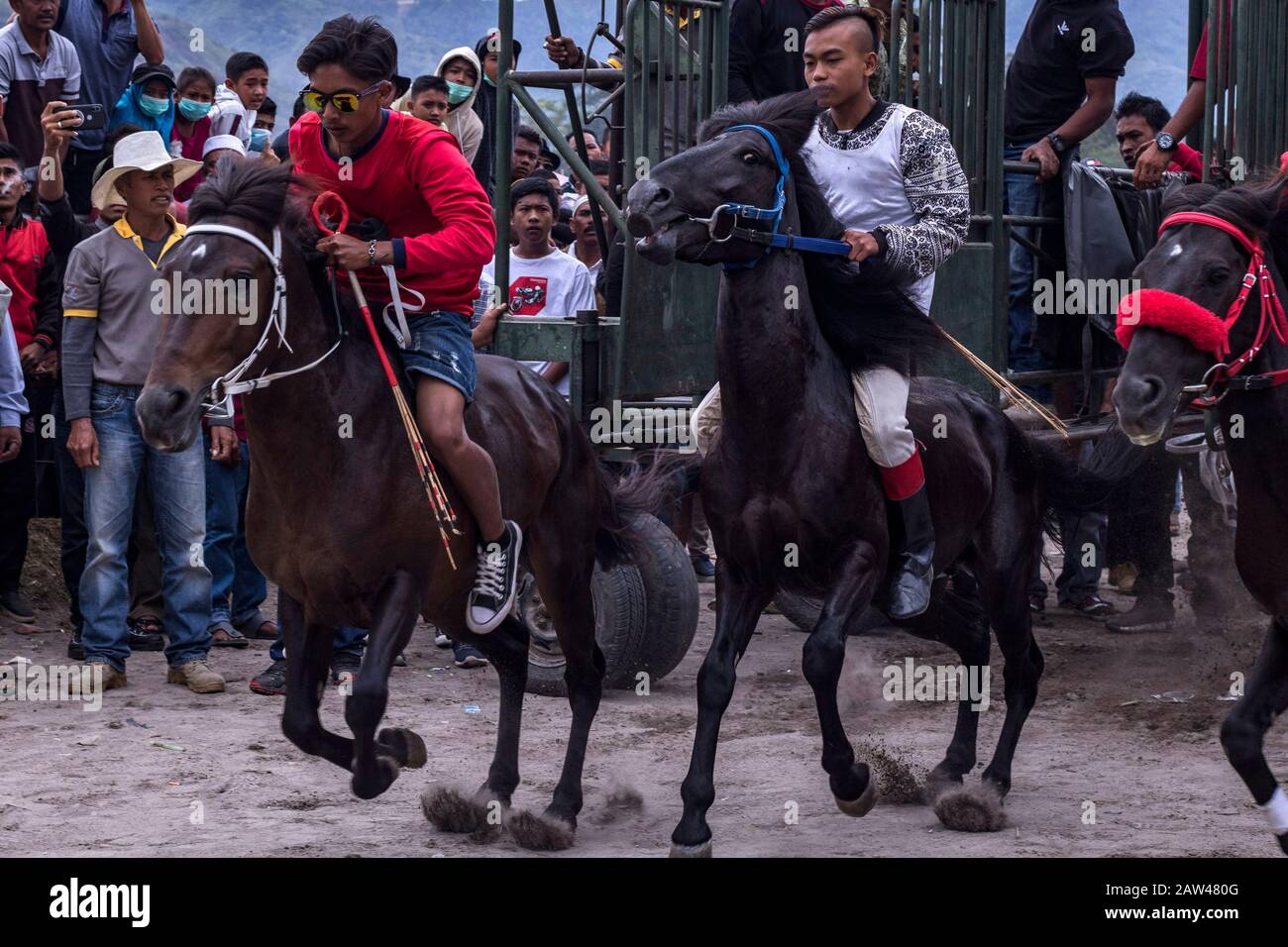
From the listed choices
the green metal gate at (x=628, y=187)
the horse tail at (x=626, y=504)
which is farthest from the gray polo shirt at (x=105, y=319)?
the horse tail at (x=626, y=504)

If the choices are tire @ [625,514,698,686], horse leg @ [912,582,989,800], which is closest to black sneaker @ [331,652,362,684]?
tire @ [625,514,698,686]

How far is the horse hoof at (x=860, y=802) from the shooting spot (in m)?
5.25

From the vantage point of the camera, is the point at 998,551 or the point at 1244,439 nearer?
the point at 1244,439

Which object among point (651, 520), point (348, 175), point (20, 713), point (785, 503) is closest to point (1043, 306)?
point (651, 520)

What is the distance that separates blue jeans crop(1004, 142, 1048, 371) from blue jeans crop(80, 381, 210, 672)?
4550 mm

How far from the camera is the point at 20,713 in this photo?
23.6ft

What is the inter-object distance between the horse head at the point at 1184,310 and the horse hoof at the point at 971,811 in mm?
1637

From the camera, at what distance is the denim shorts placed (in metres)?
5.27

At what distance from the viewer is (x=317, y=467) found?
4918 mm

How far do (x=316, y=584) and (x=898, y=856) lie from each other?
6.75 feet

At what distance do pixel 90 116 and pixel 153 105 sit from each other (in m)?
0.55

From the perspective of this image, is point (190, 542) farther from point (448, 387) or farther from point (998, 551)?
point (998, 551)

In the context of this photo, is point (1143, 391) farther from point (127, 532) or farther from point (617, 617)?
point (127, 532)

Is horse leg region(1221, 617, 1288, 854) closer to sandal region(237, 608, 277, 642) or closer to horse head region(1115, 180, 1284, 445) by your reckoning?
horse head region(1115, 180, 1284, 445)
